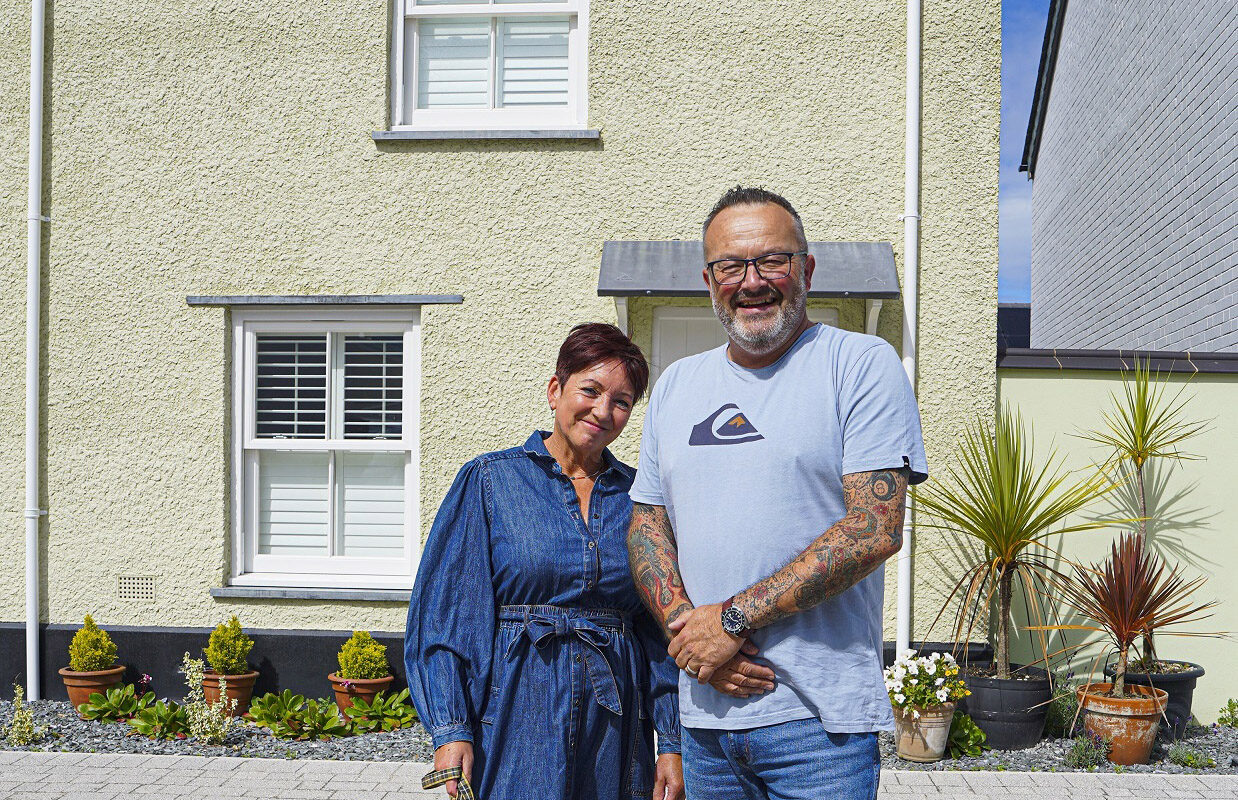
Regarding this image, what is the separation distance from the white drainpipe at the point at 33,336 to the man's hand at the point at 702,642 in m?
5.17

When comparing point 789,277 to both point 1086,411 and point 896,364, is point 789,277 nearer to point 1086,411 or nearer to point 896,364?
point 896,364

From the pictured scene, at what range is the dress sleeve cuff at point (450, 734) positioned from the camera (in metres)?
2.10

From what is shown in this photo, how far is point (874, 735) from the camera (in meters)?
2.00

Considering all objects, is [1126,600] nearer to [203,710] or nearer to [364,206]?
[364,206]

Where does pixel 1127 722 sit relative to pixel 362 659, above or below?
below

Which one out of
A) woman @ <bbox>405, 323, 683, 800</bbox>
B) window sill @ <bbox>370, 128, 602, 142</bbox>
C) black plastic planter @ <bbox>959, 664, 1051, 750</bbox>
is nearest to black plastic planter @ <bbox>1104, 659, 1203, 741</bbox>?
black plastic planter @ <bbox>959, 664, 1051, 750</bbox>

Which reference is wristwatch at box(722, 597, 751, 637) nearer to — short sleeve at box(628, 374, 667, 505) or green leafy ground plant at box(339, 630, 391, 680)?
short sleeve at box(628, 374, 667, 505)

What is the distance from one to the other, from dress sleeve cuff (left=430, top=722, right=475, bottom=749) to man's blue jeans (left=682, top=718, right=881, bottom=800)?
0.51 meters

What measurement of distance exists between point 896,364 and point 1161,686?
405cm

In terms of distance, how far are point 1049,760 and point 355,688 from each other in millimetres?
3627

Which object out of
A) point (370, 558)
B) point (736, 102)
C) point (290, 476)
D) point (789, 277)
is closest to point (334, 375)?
point (290, 476)

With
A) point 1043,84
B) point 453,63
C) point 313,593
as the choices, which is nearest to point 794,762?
point 313,593

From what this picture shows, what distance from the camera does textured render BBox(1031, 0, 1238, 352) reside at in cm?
712

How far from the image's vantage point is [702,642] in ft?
6.57
